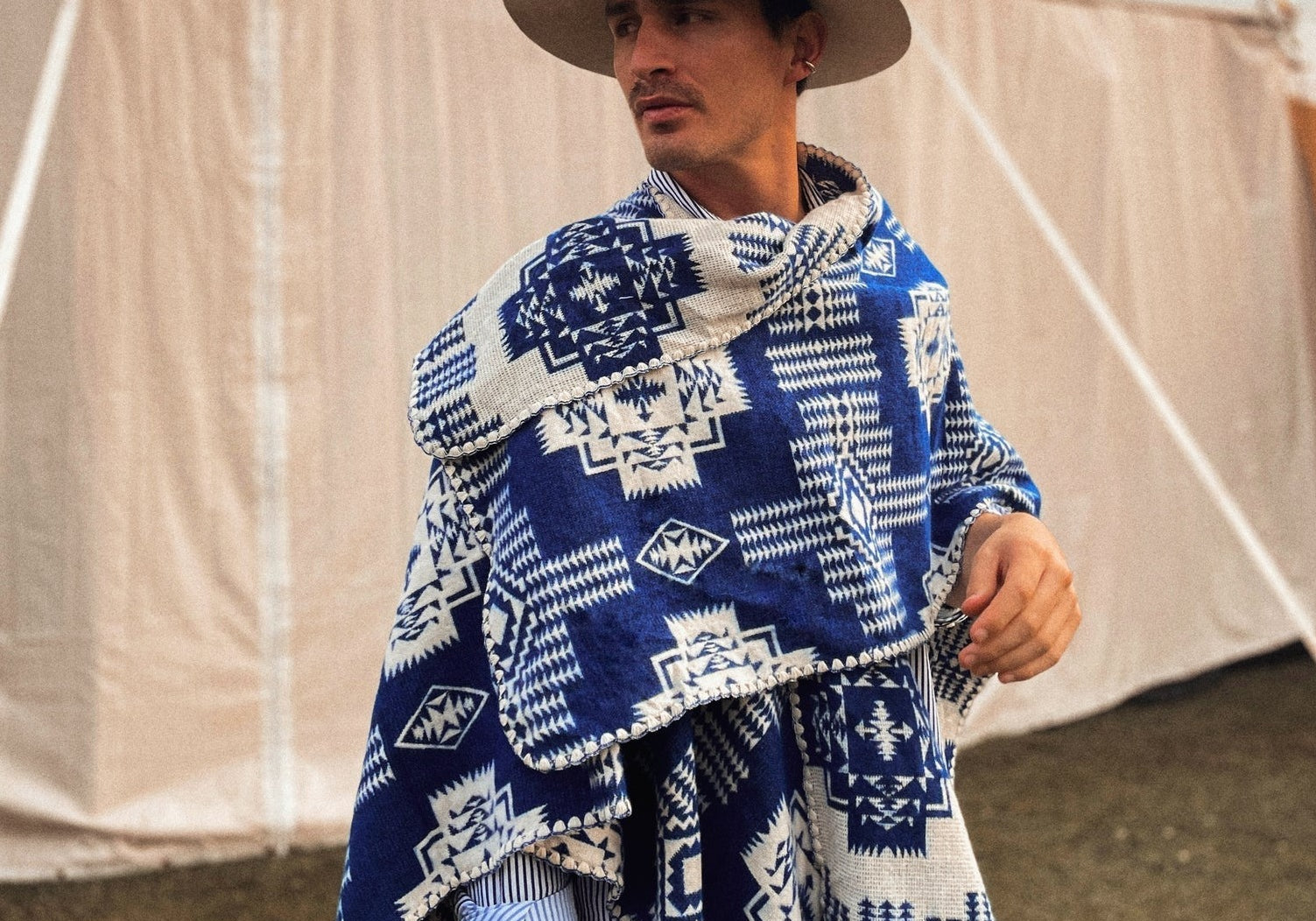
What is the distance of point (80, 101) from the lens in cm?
303

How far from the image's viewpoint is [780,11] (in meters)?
1.24

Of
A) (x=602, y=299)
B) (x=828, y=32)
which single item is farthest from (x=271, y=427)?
(x=602, y=299)

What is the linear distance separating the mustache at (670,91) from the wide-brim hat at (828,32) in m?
0.20

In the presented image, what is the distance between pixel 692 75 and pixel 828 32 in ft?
0.83

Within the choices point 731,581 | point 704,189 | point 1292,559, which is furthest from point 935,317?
point 1292,559

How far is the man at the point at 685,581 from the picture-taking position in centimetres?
102

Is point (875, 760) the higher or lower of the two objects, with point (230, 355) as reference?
lower

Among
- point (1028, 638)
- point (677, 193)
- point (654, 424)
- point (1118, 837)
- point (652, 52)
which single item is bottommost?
point (1118, 837)

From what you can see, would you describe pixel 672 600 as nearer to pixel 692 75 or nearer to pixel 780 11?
pixel 692 75

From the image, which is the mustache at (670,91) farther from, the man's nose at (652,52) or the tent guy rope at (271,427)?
the tent guy rope at (271,427)

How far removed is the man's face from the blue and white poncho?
0.05m

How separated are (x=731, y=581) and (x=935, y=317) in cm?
37

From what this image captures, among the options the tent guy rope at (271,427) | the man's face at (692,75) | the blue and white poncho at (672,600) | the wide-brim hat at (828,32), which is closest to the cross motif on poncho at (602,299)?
the blue and white poncho at (672,600)

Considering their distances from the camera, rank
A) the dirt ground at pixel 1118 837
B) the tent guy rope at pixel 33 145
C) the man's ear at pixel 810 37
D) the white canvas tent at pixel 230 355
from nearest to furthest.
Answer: the man's ear at pixel 810 37 < the tent guy rope at pixel 33 145 < the white canvas tent at pixel 230 355 < the dirt ground at pixel 1118 837
